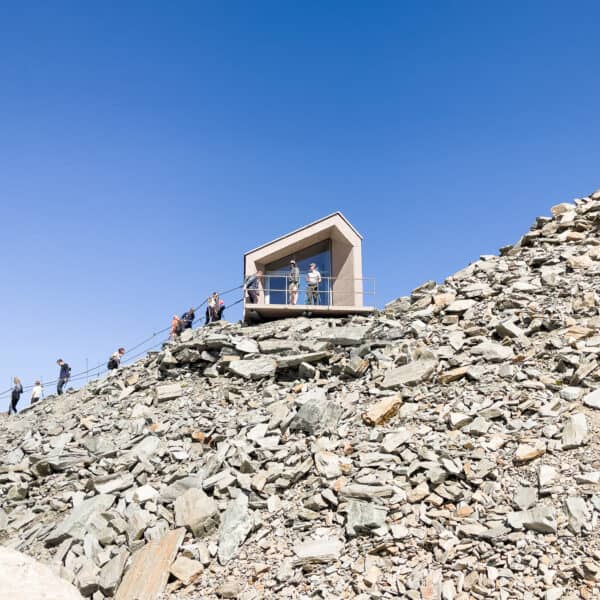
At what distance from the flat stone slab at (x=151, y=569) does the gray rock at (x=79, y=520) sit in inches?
89.0

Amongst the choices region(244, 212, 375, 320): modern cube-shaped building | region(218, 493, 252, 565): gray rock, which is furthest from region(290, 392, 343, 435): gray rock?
region(244, 212, 375, 320): modern cube-shaped building

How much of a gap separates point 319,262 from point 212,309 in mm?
5672

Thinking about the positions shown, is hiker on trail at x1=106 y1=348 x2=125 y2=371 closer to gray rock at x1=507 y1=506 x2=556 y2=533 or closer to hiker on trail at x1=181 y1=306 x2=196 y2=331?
hiker on trail at x1=181 y1=306 x2=196 y2=331

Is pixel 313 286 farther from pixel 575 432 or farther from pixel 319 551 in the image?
pixel 319 551

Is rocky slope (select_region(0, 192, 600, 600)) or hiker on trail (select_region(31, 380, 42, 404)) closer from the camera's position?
rocky slope (select_region(0, 192, 600, 600))

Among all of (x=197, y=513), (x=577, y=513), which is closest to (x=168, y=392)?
(x=197, y=513)

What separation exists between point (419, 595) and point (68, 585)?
7.33 meters

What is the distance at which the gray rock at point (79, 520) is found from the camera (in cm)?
1300

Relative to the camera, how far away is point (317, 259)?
27.1 metres

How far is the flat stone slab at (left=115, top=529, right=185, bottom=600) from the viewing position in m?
10.5

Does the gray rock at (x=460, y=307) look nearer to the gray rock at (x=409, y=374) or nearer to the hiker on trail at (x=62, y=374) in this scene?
the gray rock at (x=409, y=374)

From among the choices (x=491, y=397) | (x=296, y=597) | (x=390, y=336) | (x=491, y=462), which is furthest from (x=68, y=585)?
(x=390, y=336)

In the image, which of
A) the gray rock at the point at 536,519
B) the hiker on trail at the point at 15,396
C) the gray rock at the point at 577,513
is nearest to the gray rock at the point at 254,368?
the gray rock at the point at 536,519

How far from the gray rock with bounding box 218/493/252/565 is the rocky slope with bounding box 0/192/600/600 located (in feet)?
0.15
